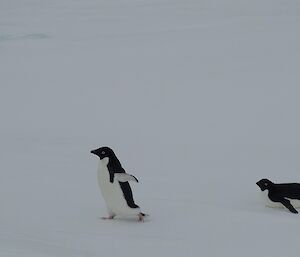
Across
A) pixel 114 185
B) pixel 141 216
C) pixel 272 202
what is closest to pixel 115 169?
pixel 114 185

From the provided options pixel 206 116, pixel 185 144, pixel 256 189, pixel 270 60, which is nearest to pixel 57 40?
pixel 270 60

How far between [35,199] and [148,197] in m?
0.70

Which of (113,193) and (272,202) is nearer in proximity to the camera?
(113,193)

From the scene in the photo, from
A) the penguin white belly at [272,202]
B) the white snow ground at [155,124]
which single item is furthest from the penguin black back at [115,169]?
the penguin white belly at [272,202]

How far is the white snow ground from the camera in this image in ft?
12.5

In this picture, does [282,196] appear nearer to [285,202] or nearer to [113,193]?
[285,202]

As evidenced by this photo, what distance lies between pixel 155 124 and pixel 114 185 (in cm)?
382

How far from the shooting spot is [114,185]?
152 inches

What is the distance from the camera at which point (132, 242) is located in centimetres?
363

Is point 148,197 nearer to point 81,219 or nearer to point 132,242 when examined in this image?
point 81,219

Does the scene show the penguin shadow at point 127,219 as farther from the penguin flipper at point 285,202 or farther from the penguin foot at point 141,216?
the penguin flipper at point 285,202

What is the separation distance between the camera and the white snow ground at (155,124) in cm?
382

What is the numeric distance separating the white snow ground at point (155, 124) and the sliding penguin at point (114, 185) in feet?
0.33

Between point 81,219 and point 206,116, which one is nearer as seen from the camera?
point 81,219
